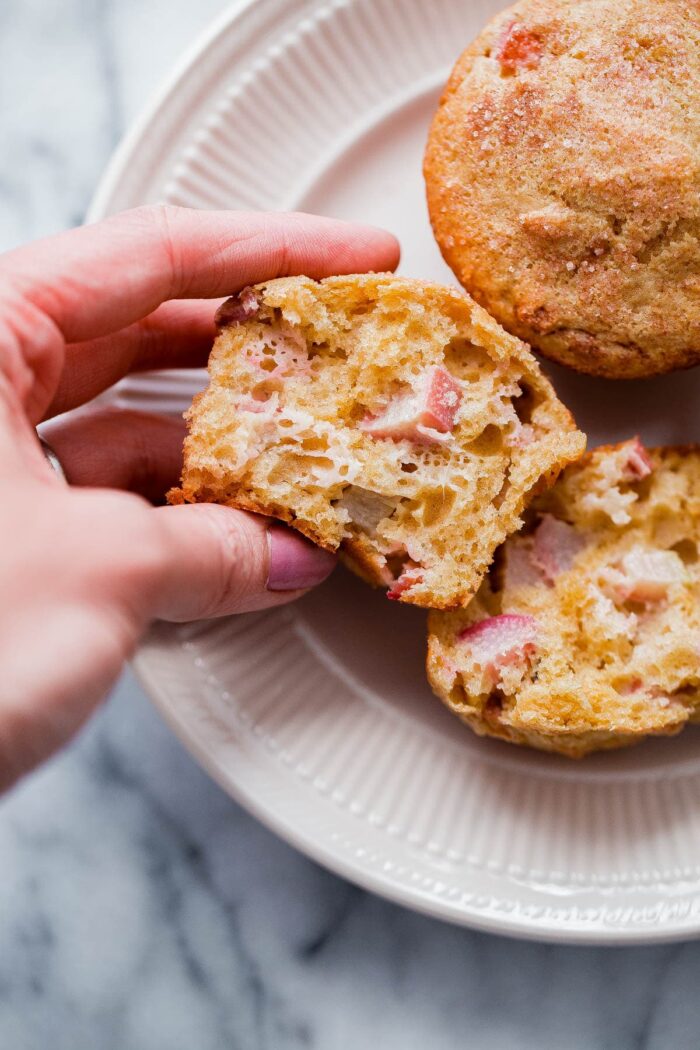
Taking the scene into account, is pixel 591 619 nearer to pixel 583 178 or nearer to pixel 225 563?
pixel 225 563

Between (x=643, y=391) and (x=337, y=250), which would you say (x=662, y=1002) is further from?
(x=337, y=250)

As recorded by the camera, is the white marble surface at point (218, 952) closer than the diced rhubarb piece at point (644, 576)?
No

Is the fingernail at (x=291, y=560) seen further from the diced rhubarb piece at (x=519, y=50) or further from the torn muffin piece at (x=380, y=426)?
the diced rhubarb piece at (x=519, y=50)

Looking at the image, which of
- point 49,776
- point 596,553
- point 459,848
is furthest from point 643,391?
point 49,776

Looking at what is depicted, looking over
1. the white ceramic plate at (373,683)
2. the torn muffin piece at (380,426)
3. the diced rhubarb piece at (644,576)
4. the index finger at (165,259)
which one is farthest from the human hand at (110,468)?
the diced rhubarb piece at (644,576)

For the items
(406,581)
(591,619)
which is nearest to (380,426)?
(406,581)

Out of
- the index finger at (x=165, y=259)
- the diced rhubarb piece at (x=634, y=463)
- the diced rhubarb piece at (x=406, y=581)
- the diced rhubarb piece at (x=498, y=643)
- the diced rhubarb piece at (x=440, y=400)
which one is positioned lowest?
the diced rhubarb piece at (x=498, y=643)

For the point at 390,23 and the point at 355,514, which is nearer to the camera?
the point at 355,514
